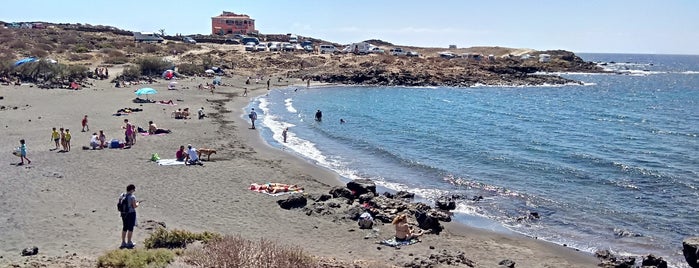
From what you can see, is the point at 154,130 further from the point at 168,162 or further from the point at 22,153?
the point at 22,153

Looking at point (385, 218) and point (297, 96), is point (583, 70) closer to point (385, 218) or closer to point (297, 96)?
point (297, 96)

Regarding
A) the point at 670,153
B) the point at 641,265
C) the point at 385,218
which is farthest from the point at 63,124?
the point at 670,153

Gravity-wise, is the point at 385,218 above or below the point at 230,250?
below

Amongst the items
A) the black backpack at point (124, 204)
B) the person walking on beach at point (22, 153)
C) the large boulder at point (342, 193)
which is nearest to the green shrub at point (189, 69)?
the person walking on beach at point (22, 153)

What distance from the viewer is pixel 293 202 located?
1759cm

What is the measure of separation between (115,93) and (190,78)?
19014mm

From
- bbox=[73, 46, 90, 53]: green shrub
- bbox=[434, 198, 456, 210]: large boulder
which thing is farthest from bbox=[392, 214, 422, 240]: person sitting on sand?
bbox=[73, 46, 90, 53]: green shrub

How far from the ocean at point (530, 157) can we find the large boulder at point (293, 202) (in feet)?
15.5

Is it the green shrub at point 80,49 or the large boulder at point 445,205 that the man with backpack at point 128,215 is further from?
the green shrub at point 80,49

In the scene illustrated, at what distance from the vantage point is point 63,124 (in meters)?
30.3

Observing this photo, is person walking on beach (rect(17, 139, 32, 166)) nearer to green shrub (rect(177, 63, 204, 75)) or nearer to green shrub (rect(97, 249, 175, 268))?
green shrub (rect(97, 249, 175, 268))

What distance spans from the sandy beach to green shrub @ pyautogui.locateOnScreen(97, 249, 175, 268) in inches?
23.0

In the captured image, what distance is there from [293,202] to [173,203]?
3.46 m

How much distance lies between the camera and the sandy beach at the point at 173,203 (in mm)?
13508
